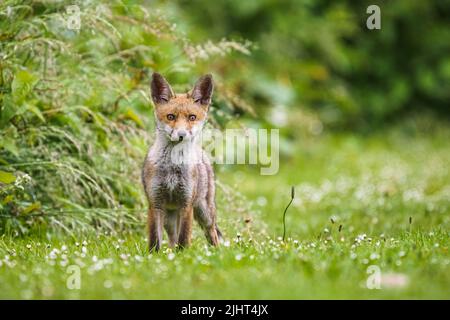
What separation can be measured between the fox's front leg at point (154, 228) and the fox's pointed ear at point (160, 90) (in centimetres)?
78

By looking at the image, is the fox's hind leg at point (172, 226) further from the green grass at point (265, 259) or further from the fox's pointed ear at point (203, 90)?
the fox's pointed ear at point (203, 90)

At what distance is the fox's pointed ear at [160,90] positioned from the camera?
5.23m

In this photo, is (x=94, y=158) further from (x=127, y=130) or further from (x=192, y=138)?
(x=192, y=138)

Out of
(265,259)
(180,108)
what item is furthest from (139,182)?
(265,259)

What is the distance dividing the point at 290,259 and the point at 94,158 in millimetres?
2550

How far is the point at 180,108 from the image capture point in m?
5.11

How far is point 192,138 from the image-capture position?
5180 mm

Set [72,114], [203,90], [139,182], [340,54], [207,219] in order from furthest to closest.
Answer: [340,54], [139,182], [72,114], [207,219], [203,90]

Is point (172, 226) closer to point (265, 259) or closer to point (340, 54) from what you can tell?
point (265, 259)

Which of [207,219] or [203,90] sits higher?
[203,90]

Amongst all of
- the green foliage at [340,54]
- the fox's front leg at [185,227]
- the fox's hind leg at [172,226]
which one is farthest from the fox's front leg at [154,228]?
the green foliage at [340,54]

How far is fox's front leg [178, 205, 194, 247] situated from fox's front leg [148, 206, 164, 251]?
16 centimetres

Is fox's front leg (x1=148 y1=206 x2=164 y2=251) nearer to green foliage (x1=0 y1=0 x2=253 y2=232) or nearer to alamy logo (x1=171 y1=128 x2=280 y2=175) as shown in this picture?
alamy logo (x1=171 y1=128 x2=280 y2=175)

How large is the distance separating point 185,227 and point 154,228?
22 cm
